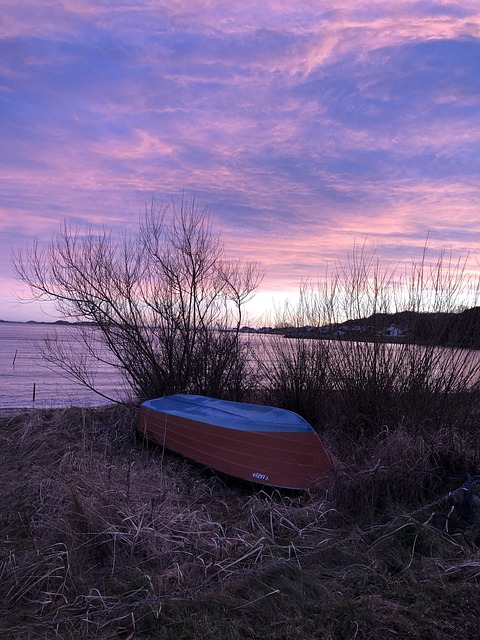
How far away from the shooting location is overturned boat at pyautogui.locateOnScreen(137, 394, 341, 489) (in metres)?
6.72

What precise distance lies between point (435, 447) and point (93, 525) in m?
3.54

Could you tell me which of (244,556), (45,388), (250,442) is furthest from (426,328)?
(45,388)

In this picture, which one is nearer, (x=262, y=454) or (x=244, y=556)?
(x=244, y=556)

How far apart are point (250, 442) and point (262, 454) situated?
266mm

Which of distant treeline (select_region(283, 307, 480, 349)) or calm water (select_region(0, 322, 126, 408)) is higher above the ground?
distant treeline (select_region(283, 307, 480, 349))

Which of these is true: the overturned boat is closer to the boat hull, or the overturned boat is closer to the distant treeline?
the boat hull

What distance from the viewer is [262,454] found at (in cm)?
705

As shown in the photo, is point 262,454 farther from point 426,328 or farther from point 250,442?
point 426,328

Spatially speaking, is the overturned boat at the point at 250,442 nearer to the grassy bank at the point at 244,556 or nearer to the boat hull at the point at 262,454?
the boat hull at the point at 262,454

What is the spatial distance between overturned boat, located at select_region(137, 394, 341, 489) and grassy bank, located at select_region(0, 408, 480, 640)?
31 centimetres

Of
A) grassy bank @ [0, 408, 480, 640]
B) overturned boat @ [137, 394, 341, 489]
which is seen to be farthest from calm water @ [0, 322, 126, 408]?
grassy bank @ [0, 408, 480, 640]

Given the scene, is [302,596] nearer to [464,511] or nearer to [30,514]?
[464,511]

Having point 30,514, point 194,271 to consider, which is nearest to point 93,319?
point 194,271

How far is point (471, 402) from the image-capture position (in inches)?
Answer: 316
